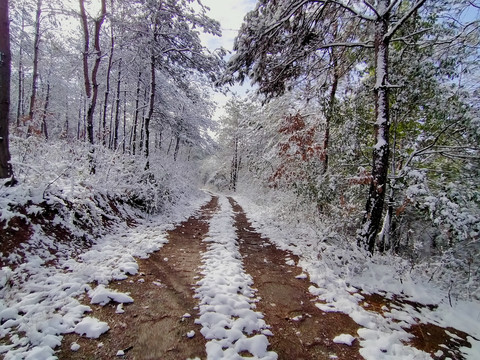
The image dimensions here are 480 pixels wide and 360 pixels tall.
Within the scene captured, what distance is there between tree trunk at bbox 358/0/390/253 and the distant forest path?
1930 mm

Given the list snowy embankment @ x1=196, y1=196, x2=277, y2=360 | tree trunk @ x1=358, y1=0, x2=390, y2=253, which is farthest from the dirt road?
tree trunk @ x1=358, y1=0, x2=390, y2=253

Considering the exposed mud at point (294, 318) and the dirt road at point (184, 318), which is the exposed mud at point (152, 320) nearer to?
the dirt road at point (184, 318)

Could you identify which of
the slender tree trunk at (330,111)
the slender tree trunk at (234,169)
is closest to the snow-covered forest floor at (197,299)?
the slender tree trunk at (330,111)

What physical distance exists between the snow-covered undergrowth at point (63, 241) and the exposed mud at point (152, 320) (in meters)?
0.14

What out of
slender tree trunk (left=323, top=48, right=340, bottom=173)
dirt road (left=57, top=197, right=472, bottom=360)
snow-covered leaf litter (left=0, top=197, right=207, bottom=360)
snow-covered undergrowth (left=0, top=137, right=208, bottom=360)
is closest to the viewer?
snow-covered leaf litter (left=0, top=197, right=207, bottom=360)

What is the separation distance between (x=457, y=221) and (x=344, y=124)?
389cm

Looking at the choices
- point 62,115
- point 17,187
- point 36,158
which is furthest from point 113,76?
point 62,115

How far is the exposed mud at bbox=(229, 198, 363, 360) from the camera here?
249 centimetres

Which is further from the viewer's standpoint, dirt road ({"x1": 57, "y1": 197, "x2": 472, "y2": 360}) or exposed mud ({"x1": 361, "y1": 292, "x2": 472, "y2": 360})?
exposed mud ({"x1": 361, "y1": 292, "x2": 472, "y2": 360})

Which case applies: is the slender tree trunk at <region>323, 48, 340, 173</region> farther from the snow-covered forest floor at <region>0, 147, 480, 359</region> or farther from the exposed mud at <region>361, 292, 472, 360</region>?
the exposed mud at <region>361, 292, 472, 360</region>

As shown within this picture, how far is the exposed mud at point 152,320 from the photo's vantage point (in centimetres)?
221

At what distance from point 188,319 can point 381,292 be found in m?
3.31

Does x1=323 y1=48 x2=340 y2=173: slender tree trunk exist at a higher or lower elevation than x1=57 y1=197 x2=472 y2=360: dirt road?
higher

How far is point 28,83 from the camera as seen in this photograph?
21.7 m
